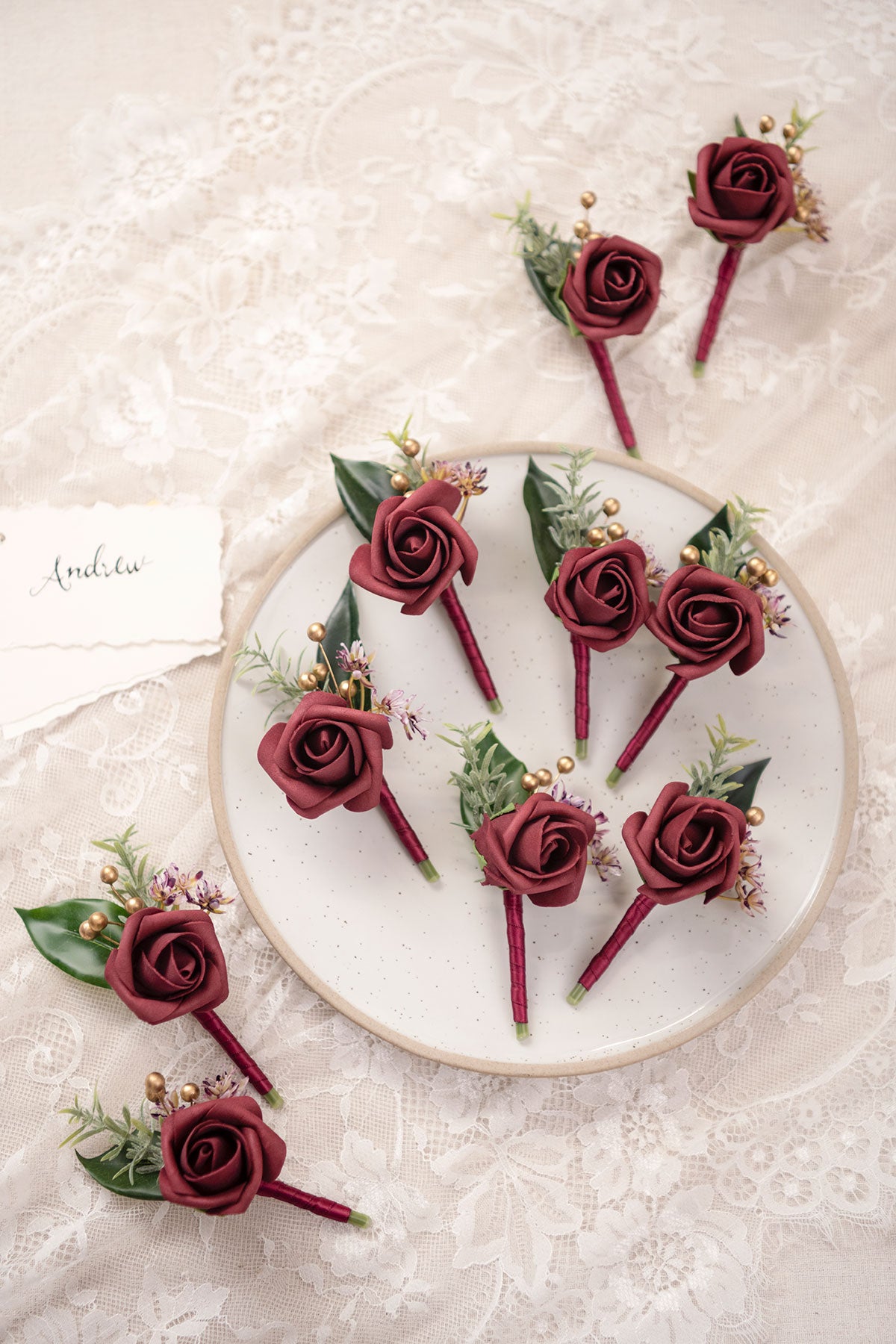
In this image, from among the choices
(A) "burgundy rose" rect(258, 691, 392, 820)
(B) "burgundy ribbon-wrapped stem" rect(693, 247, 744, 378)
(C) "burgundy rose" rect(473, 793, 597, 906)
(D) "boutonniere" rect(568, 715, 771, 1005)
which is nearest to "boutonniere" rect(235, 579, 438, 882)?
(A) "burgundy rose" rect(258, 691, 392, 820)

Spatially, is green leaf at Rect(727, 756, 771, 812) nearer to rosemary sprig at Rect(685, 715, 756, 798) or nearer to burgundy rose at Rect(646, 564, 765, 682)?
rosemary sprig at Rect(685, 715, 756, 798)

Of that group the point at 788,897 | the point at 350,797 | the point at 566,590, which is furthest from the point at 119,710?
the point at 788,897

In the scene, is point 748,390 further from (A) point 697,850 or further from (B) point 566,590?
(A) point 697,850

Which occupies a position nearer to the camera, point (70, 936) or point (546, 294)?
point (70, 936)

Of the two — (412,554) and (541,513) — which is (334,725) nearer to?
(412,554)

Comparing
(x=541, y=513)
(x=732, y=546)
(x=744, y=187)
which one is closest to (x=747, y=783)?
(x=732, y=546)

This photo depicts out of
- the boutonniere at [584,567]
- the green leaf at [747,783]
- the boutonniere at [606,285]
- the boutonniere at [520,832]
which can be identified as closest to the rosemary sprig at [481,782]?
the boutonniere at [520,832]

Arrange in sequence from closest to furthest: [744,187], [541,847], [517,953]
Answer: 1. [541,847]
2. [517,953]
3. [744,187]

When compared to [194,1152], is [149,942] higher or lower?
higher
